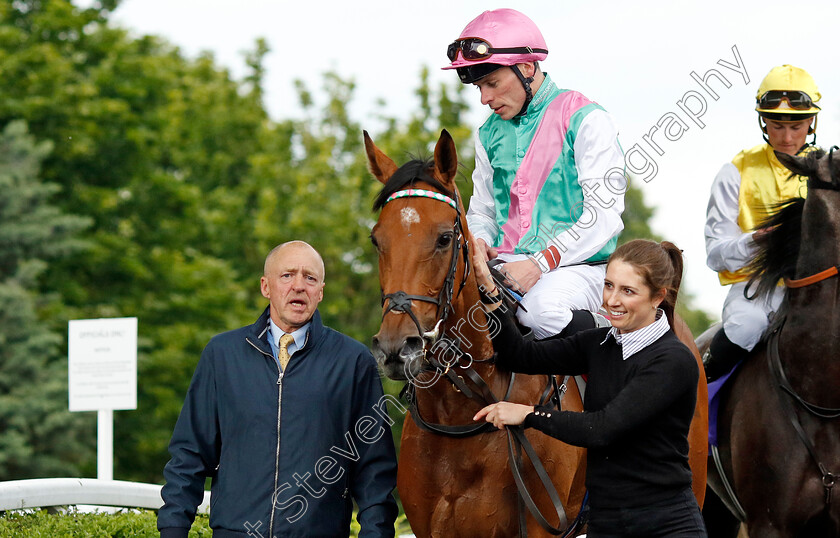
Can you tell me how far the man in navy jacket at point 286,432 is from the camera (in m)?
4.09

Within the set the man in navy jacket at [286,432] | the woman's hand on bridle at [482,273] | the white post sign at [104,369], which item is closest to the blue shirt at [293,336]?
the man in navy jacket at [286,432]

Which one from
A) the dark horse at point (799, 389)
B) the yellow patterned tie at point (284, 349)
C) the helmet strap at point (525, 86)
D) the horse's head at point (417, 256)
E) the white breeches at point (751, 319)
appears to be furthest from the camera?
the white breeches at point (751, 319)

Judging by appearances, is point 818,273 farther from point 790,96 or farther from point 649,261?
point 649,261

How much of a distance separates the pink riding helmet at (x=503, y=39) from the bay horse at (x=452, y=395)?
2.24 ft

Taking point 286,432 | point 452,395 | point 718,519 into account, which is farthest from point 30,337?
point 452,395

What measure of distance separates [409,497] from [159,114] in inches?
798

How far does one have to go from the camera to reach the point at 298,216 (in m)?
24.0

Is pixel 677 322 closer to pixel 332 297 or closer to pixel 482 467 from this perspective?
pixel 482 467

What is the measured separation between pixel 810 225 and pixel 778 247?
33 centimetres

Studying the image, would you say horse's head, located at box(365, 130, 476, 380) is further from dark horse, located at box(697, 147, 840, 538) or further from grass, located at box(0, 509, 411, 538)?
grass, located at box(0, 509, 411, 538)

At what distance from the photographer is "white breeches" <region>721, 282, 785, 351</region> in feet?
18.1

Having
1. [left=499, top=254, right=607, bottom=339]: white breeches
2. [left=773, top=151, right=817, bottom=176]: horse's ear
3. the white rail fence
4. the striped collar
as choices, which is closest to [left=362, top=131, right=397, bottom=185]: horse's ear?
[left=499, top=254, right=607, bottom=339]: white breeches

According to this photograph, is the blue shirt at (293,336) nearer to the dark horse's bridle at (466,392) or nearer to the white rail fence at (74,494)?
the dark horse's bridle at (466,392)

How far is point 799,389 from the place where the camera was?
504cm
